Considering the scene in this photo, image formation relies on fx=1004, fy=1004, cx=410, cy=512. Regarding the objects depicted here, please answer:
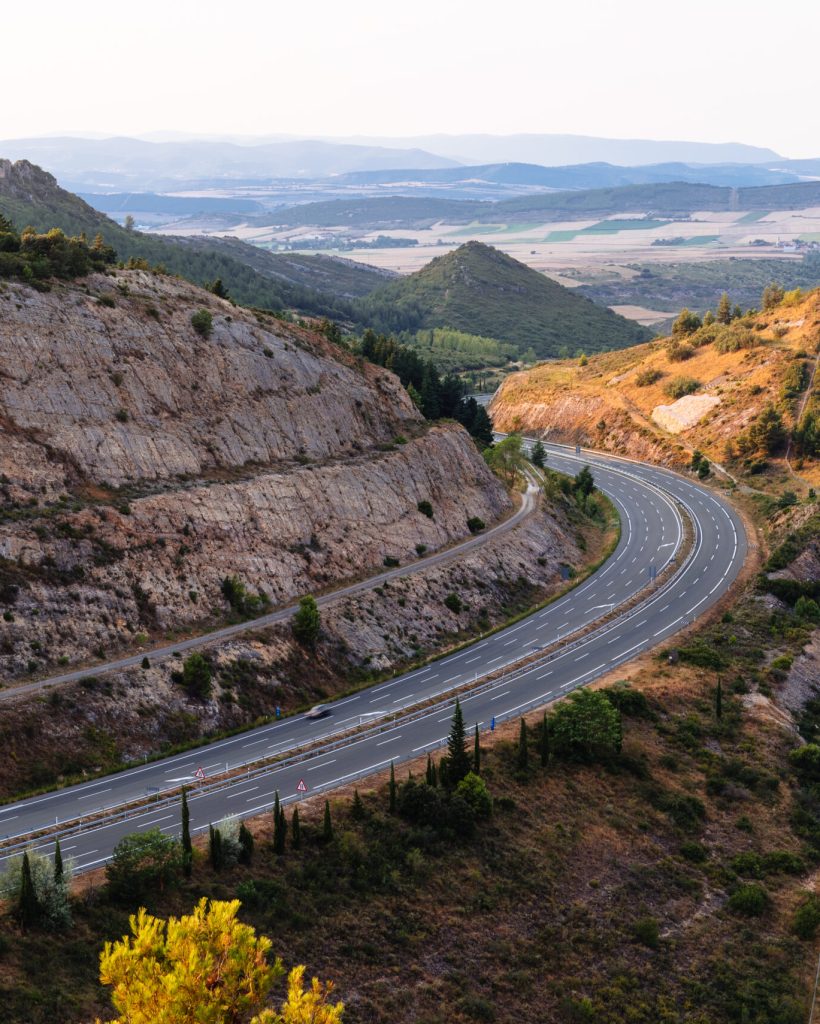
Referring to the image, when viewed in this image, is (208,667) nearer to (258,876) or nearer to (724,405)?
(258,876)

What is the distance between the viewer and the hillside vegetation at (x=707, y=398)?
130 m

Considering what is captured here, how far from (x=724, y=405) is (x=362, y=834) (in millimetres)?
110304

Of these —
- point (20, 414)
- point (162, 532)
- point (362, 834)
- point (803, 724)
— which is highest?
point (20, 414)

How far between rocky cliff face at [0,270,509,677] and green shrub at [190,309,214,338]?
1.75 ft

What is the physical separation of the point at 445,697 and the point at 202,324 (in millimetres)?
39769

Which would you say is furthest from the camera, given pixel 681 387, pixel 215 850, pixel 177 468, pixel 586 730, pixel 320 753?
pixel 681 387

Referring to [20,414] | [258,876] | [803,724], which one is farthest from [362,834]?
[20,414]

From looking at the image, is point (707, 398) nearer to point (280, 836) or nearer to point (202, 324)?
point (202, 324)

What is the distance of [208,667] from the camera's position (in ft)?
200

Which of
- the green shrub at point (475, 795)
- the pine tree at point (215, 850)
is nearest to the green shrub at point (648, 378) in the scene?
the green shrub at point (475, 795)

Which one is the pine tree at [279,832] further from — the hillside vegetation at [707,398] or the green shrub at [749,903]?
the hillside vegetation at [707,398]

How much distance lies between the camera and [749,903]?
159 feet

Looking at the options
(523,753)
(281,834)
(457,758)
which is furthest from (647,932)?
(281,834)

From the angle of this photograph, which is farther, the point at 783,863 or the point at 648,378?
the point at 648,378
